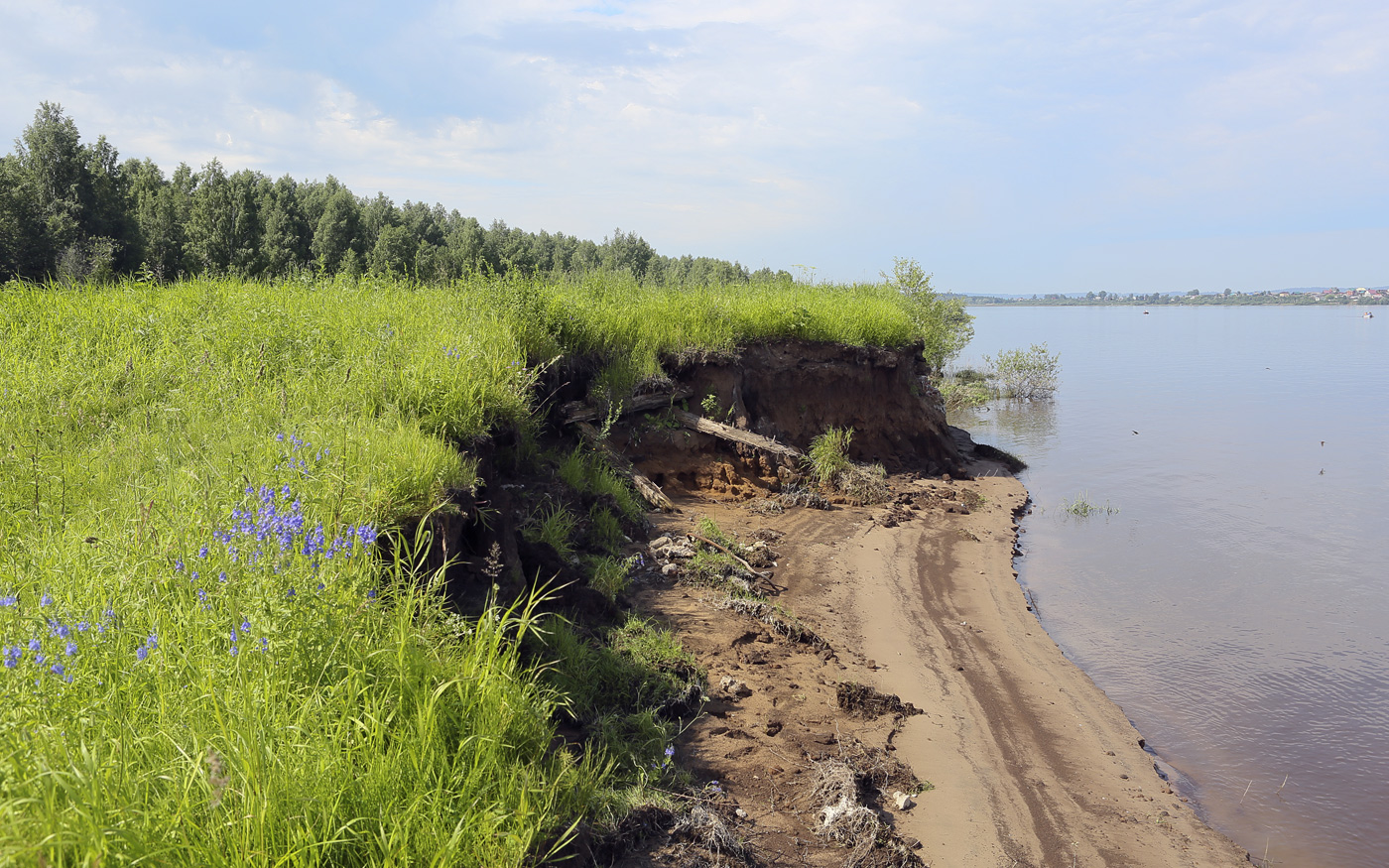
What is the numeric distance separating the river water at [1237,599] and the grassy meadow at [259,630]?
5987mm

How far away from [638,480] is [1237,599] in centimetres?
959

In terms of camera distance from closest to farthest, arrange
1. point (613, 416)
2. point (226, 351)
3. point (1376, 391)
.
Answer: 1. point (226, 351)
2. point (613, 416)
3. point (1376, 391)

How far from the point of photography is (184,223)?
2958 centimetres

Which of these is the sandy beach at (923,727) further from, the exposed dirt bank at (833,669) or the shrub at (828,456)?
the shrub at (828,456)

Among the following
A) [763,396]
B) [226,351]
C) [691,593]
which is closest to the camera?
[226,351]

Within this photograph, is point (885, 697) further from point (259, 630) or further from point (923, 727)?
point (259, 630)

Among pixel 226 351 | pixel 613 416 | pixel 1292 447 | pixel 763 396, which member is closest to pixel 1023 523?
pixel 763 396

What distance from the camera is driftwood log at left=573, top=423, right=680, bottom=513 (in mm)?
9742

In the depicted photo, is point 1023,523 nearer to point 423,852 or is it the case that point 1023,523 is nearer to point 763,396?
point 763,396

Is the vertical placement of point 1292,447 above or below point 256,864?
below

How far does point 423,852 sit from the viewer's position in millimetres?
2385

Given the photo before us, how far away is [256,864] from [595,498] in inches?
263

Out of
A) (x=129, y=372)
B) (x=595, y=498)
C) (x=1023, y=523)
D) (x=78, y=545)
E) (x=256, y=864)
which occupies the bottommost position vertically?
(x=1023, y=523)

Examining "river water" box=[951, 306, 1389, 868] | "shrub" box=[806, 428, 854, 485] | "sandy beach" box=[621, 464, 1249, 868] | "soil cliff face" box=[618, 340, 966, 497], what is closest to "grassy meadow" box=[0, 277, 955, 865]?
"sandy beach" box=[621, 464, 1249, 868]
